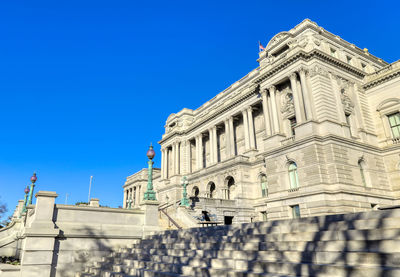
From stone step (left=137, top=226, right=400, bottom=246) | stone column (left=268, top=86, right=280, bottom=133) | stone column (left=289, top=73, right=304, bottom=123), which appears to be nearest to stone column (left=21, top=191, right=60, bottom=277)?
stone step (left=137, top=226, right=400, bottom=246)

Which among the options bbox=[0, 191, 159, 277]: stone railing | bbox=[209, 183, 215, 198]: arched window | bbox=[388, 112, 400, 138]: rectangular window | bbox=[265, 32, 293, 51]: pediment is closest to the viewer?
bbox=[0, 191, 159, 277]: stone railing

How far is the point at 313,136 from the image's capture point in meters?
26.1

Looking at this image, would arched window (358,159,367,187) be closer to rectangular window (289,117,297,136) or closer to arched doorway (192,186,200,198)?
rectangular window (289,117,297,136)

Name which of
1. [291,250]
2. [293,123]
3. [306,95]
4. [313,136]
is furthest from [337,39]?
[291,250]

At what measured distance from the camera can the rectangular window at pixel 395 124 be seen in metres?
29.6

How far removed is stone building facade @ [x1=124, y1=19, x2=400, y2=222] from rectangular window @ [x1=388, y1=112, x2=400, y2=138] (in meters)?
0.10

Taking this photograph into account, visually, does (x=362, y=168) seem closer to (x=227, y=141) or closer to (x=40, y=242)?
(x=227, y=141)

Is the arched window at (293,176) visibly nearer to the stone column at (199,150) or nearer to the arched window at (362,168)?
the arched window at (362,168)

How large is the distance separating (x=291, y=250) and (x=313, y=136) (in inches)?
793

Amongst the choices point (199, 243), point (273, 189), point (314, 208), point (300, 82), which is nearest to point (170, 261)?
point (199, 243)

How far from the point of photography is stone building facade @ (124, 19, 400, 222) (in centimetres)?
2581

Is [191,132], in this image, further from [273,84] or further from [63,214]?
[63,214]

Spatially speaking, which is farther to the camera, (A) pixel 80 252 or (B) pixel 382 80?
(B) pixel 382 80

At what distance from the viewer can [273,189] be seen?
1149 inches
